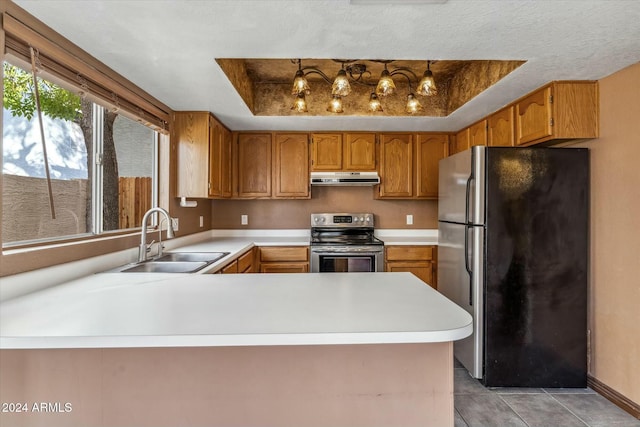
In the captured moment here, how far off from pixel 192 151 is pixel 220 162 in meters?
0.40

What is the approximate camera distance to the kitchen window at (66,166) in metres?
1.42

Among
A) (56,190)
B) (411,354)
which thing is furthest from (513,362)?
(56,190)

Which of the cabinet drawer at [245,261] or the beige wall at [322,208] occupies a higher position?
the beige wall at [322,208]

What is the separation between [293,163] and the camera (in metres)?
3.72

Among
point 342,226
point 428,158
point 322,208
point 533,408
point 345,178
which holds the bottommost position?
point 533,408

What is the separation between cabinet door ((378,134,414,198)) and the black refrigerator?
1481 mm

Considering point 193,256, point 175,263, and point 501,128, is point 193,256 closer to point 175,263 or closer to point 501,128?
point 175,263

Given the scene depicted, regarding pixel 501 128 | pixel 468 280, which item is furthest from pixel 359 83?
pixel 468 280

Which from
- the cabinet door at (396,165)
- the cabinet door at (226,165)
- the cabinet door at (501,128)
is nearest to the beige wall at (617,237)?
the cabinet door at (501,128)

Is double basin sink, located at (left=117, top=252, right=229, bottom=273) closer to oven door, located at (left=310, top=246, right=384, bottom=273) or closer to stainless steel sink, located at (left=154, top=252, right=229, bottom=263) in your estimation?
stainless steel sink, located at (left=154, top=252, right=229, bottom=263)

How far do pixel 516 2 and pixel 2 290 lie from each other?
237cm

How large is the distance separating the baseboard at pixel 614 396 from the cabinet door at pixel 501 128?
71.0 inches

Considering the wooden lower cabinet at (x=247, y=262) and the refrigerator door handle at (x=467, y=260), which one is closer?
the refrigerator door handle at (x=467, y=260)

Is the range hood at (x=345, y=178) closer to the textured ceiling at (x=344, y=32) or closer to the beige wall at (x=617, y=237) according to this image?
the textured ceiling at (x=344, y=32)
